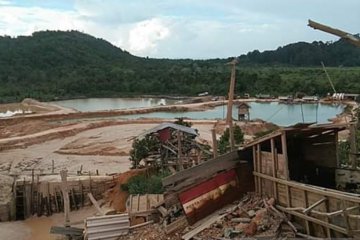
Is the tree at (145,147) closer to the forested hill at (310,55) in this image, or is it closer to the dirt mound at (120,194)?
the dirt mound at (120,194)

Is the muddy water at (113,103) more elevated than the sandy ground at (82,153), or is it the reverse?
the muddy water at (113,103)

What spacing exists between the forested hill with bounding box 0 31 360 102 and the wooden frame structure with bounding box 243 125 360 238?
67.4 m

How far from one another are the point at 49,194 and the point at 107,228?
10.7 metres

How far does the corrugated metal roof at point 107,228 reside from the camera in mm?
14609

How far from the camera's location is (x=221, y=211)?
13273 mm

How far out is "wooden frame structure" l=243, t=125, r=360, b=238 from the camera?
1033 centimetres

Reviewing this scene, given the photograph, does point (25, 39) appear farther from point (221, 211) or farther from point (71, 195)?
point (221, 211)

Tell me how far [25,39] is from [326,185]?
166 metres

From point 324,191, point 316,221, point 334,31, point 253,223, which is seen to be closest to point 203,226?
point 253,223

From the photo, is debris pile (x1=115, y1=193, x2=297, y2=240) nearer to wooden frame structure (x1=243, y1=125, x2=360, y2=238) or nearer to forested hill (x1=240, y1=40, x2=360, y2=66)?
wooden frame structure (x1=243, y1=125, x2=360, y2=238)

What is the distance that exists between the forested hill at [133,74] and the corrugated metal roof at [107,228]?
6864cm

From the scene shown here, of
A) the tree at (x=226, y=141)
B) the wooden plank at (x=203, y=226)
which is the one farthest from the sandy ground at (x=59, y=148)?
the wooden plank at (x=203, y=226)

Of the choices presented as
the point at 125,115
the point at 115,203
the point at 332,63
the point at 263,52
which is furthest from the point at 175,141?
the point at 263,52

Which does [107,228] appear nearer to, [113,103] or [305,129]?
[305,129]
